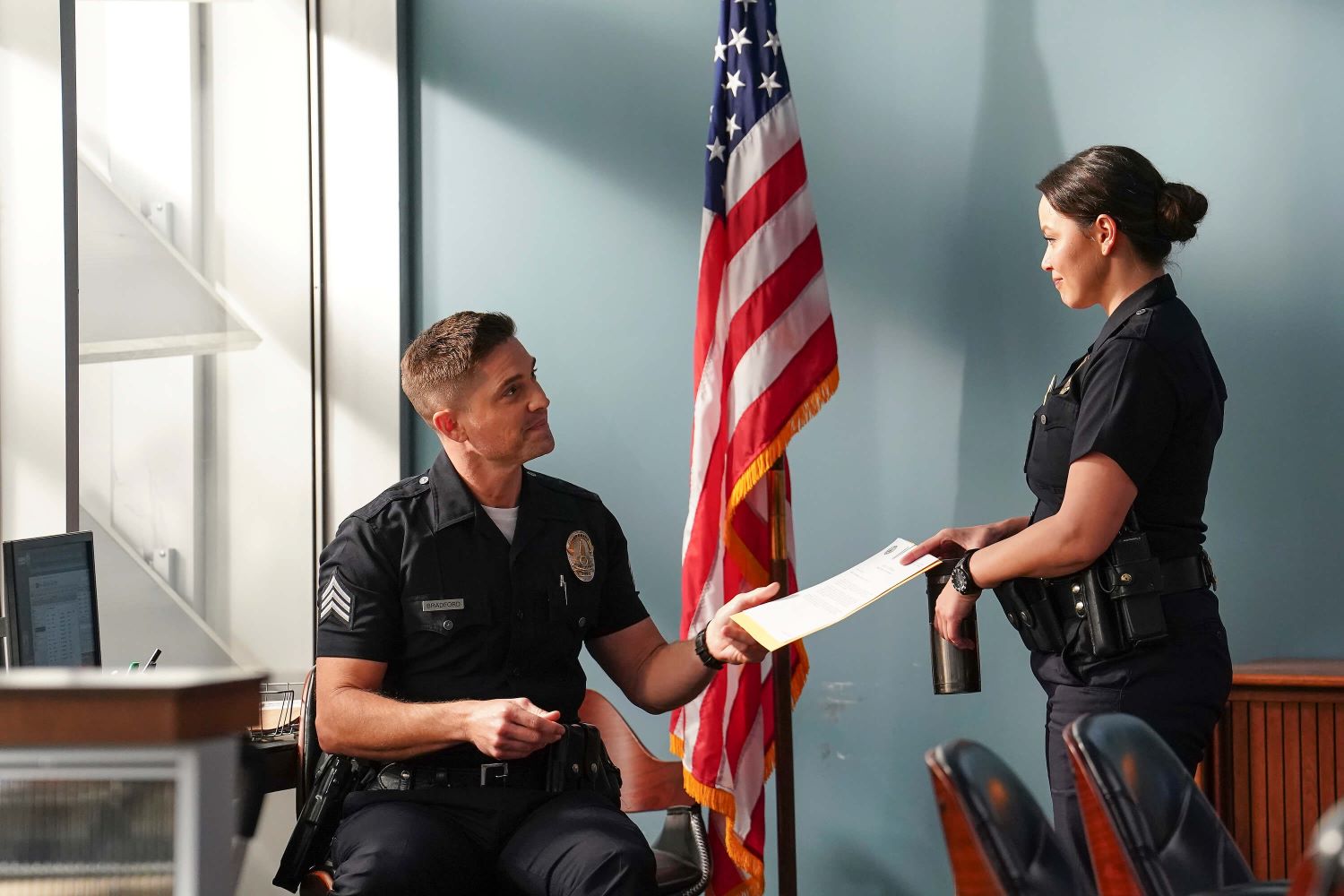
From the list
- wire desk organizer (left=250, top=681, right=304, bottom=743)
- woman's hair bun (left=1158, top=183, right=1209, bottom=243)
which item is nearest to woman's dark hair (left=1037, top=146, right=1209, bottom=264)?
woman's hair bun (left=1158, top=183, right=1209, bottom=243)

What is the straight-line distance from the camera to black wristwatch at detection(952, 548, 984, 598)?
2260 millimetres

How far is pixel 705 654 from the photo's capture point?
2.36 meters

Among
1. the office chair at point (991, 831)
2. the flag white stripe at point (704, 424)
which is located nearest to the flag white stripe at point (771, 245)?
the flag white stripe at point (704, 424)

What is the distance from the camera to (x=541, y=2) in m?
3.60

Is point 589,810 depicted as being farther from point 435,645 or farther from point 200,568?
point 200,568

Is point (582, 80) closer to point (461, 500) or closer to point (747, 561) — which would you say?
point (747, 561)

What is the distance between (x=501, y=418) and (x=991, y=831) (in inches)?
53.4

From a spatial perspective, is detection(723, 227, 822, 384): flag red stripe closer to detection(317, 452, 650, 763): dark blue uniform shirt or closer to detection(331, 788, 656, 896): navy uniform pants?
detection(317, 452, 650, 763): dark blue uniform shirt

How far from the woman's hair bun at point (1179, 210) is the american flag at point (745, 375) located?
0.92 metres

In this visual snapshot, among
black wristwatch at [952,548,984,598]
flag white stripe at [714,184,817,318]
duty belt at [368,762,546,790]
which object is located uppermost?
flag white stripe at [714,184,817,318]

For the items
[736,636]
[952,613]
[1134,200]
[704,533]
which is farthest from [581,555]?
[1134,200]

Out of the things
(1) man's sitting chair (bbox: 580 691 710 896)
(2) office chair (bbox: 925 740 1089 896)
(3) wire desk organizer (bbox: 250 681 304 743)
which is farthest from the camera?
(1) man's sitting chair (bbox: 580 691 710 896)

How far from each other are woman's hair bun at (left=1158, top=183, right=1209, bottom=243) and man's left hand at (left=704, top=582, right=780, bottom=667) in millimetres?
897

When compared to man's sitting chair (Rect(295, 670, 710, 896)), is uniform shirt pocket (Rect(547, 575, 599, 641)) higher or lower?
higher
